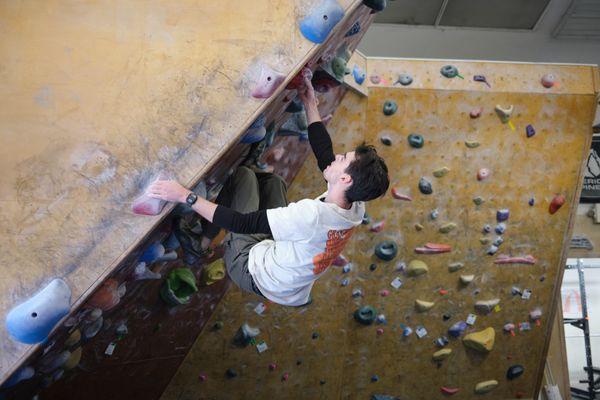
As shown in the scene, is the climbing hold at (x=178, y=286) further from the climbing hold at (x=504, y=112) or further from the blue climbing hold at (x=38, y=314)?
the climbing hold at (x=504, y=112)

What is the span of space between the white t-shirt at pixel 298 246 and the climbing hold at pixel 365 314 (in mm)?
1718

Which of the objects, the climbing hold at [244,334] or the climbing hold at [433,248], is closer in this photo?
the climbing hold at [244,334]

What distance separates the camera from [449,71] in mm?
3910

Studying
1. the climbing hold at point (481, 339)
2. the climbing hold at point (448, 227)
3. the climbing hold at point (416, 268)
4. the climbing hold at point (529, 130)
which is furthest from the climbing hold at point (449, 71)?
the climbing hold at point (481, 339)

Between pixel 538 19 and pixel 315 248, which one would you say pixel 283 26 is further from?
pixel 538 19

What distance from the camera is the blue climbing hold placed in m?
2.02

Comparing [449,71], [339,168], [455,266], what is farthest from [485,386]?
[339,168]

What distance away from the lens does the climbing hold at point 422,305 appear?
4438mm

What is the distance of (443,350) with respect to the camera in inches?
182

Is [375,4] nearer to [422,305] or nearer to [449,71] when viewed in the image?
[449,71]

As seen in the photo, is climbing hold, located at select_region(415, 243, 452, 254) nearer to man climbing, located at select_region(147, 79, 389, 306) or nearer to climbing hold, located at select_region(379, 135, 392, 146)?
climbing hold, located at select_region(379, 135, 392, 146)

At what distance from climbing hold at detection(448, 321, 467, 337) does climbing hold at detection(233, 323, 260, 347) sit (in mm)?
1296

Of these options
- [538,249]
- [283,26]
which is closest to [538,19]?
[538,249]

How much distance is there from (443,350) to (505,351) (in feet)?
1.52
